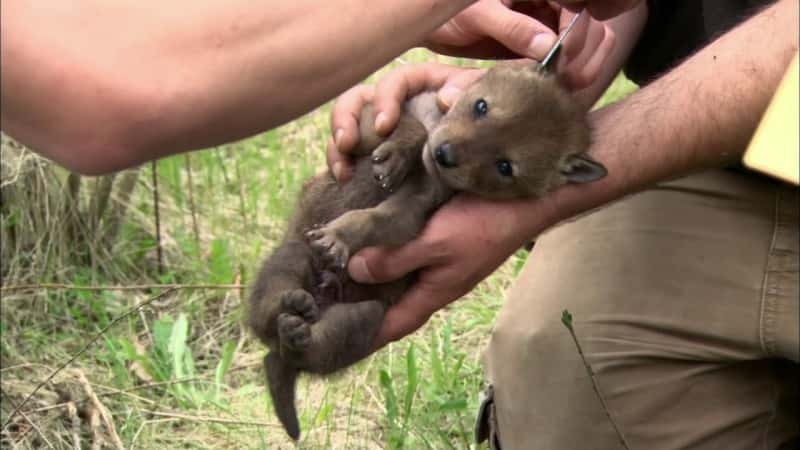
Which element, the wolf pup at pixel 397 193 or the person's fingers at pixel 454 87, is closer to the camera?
the wolf pup at pixel 397 193

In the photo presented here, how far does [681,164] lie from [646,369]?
79cm

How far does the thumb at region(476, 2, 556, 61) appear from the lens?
3240mm

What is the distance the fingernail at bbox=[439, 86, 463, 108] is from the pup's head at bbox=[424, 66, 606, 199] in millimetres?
82

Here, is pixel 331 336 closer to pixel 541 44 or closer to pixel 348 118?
pixel 348 118

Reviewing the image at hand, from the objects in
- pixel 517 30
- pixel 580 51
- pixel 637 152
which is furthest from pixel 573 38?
pixel 637 152

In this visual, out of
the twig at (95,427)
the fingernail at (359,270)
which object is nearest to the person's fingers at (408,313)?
the fingernail at (359,270)

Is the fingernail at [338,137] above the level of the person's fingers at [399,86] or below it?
below

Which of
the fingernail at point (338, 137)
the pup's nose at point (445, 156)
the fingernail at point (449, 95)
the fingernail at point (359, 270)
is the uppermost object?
the fingernail at point (449, 95)

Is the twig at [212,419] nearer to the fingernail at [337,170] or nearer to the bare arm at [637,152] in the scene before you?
the bare arm at [637,152]

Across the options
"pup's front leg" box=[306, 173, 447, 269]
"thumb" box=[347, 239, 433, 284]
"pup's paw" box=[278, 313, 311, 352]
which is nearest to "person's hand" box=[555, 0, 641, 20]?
"pup's front leg" box=[306, 173, 447, 269]

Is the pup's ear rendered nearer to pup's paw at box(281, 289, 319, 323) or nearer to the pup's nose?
the pup's nose

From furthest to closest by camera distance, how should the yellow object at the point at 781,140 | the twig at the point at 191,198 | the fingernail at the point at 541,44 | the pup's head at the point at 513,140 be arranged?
1. the twig at the point at 191,198
2. the fingernail at the point at 541,44
3. the pup's head at the point at 513,140
4. the yellow object at the point at 781,140

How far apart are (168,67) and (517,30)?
1278 mm

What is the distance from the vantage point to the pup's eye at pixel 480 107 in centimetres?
326
